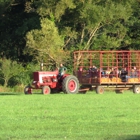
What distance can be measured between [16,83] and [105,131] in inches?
1187

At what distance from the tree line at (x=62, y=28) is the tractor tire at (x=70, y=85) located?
11.2 meters

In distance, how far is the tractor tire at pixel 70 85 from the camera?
3103 cm

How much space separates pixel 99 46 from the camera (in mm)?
46781

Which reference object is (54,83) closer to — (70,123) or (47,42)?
(47,42)

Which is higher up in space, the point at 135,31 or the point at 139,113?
the point at 135,31

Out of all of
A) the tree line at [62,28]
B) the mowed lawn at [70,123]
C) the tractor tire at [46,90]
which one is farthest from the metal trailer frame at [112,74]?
the mowed lawn at [70,123]

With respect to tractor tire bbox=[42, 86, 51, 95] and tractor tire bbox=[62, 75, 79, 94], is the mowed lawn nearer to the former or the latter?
tractor tire bbox=[62, 75, 79, 94]

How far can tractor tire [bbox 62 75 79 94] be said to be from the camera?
31031 mm

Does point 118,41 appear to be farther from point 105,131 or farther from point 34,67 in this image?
point 105,131

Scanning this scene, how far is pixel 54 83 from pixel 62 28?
14.5 m

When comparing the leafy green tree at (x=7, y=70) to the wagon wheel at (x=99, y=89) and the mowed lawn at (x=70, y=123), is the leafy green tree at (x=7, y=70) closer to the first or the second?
the wagon wheel at (x=99, y=89)

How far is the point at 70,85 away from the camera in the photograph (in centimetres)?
3128

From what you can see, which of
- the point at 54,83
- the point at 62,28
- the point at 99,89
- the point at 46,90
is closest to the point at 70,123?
the point at 46,90

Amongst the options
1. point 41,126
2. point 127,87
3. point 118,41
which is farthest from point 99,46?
point 41,126
